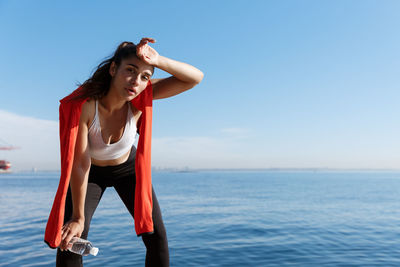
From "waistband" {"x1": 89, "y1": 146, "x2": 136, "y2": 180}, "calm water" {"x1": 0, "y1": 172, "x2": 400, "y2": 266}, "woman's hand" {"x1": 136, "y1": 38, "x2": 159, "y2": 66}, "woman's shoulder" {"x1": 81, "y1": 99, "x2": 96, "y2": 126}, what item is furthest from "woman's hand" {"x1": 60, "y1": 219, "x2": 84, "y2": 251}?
"calm water" {"x1": 0, "y1": 172, "x2": 400, "y2": 266}

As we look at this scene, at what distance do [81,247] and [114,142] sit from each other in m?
1.01

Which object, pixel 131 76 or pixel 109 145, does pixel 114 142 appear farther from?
pixel 131 76

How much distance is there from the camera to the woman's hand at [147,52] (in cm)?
239

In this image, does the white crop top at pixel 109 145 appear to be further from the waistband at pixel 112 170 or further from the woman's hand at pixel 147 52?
the woman's hand at pixel 147 52

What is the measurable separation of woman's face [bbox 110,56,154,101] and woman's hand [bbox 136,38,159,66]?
9 centimetres

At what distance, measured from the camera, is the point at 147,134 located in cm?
296

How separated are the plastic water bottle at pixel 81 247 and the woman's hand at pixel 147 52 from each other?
60.8 inches

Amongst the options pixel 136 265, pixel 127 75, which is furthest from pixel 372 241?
pixel 127 75

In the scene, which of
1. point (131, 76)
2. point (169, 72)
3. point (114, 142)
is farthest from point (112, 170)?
point (169, 72)

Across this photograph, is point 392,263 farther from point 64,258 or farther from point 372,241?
point 64,258

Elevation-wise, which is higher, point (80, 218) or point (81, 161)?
point (81, 161)

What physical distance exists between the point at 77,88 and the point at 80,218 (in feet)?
3.92

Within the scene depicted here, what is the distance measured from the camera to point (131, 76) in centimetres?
255

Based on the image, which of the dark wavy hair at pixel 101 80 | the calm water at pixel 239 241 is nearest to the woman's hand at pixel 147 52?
the dark wavy hair at pixel 101 80
